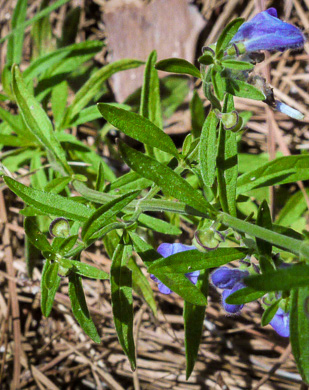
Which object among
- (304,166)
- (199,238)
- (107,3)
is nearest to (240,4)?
(107,3)

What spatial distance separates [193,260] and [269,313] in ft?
1.24

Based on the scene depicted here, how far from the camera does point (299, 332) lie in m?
1.71

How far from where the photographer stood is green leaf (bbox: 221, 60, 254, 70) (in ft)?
5.95

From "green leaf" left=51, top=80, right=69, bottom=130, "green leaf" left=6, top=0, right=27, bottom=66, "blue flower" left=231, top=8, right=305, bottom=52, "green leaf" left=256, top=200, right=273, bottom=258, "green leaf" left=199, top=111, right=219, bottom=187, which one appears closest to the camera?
"blue flower" left=231, top=8, right=305, bottom=52

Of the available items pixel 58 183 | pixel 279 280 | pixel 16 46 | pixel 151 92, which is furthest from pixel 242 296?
pixel 16 46

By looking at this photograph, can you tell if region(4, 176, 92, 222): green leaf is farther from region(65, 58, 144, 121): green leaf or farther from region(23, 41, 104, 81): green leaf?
region(23, 41, 104, 81): green leaf

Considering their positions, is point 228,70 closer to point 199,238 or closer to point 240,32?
point 240,32

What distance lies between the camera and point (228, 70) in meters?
1.91

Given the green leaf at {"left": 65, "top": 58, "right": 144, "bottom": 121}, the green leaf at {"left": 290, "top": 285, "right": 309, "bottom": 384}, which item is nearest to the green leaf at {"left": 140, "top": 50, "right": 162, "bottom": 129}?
the green leaf at {"left": 65, "top": 58, "right": 144, "bottom": 121}

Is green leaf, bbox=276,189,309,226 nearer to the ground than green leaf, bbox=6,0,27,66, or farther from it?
nearer to the ground

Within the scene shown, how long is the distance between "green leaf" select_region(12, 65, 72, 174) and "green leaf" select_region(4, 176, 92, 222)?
60cm

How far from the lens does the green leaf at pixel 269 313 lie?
1.83 metres

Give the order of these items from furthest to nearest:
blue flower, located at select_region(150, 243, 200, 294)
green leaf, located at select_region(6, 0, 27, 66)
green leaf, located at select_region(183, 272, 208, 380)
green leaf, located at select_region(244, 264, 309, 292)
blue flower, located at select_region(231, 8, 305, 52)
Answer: green leaf, located at select_region(6, 0, 27, 66) → green leaf, located at select_region(183, 272, 208, 380) → blue flower, located at select_region(150, 243, 200, 294) → blue flower, located at select_region(231, 8, 305, 52) → green leaf, located at select_region(244, 264, 309, 292)

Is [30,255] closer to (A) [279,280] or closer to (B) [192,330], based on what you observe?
(B) [192,330]
